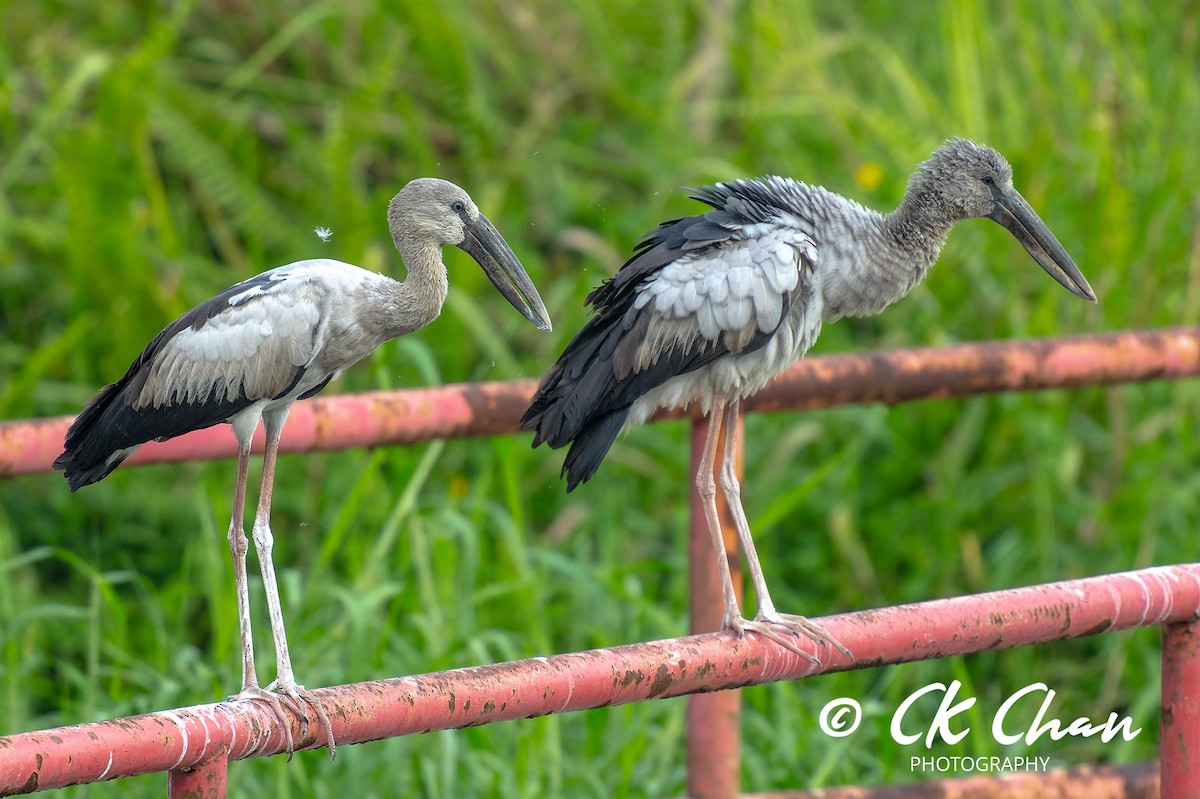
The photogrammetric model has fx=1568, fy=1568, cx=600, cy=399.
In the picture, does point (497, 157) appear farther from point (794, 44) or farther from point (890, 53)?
point (890, 53)

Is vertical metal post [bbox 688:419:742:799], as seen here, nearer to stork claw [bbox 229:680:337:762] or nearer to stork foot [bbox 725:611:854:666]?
stork foot [bbox 725:611:854:666]

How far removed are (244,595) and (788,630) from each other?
1013 millimetres

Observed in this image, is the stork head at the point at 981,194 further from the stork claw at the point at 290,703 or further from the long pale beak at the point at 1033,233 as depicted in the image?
the stork claw at the point at 290,703

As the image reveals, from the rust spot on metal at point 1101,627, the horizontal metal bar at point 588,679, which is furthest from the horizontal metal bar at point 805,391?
the rust spot on metal at point 1101,627

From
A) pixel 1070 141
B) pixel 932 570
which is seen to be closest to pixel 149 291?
pixel 932 570

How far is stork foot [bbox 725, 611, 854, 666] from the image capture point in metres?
2.80

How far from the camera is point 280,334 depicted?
269 cm

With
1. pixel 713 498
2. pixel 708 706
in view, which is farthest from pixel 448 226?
pixel 708 706

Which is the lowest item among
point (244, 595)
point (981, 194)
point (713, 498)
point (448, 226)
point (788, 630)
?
point (788, 630)

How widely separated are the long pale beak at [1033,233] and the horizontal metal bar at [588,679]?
655 millimetres

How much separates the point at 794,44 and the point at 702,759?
4.31 meters

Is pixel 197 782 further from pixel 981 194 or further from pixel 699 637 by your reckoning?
pixel 981 194

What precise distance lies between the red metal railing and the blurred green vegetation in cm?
65

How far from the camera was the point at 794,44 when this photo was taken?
712 centimetres
